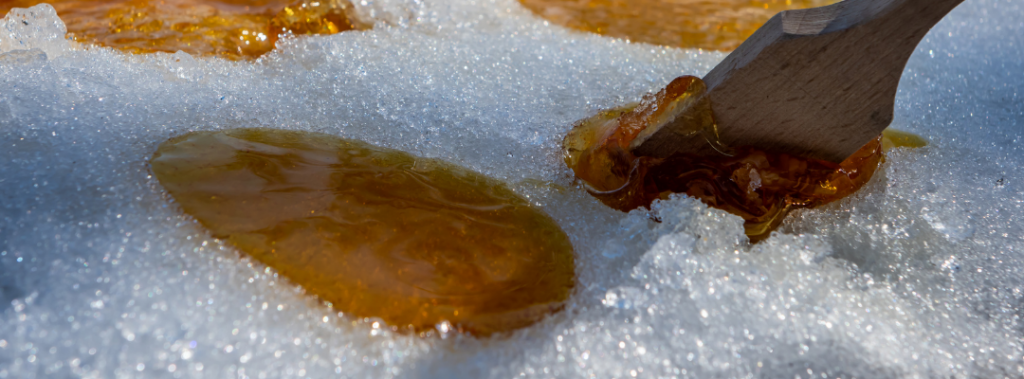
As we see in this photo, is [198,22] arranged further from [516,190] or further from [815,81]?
[815,81]

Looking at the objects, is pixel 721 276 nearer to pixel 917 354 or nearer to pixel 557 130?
pixel 917 354

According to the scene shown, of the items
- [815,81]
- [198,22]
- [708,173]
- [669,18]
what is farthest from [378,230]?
[669,18]

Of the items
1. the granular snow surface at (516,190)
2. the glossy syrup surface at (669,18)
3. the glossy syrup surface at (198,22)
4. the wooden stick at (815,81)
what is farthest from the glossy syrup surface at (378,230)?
the glossy syrup surface at (669,18)

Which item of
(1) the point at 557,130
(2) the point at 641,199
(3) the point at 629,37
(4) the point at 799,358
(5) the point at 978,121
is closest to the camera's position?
(4) the point at 799,358

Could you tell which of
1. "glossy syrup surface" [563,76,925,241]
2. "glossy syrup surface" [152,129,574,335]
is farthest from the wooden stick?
"glossy syrup surface" [152,129,574,335]

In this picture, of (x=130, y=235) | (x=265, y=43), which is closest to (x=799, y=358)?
(x=130, y=235)

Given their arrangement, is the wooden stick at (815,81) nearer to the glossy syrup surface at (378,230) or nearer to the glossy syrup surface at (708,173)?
the glossy syrup surface at (708,173)
